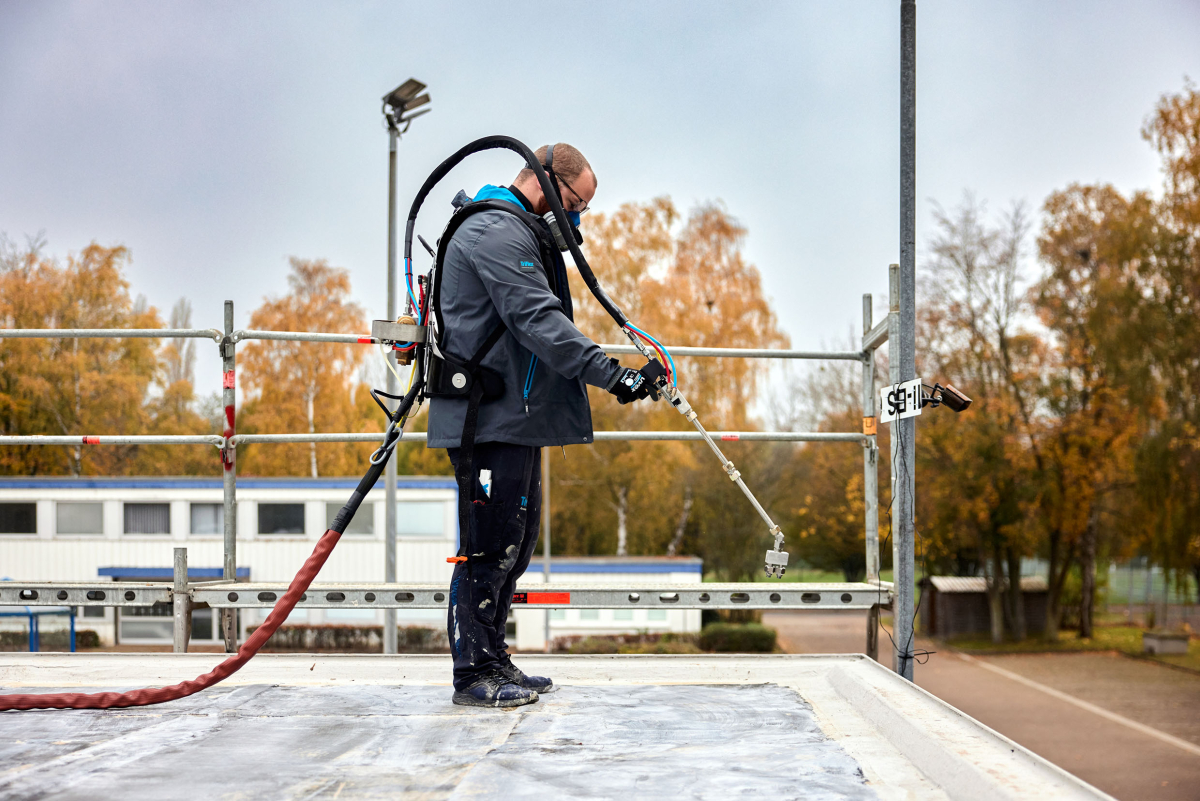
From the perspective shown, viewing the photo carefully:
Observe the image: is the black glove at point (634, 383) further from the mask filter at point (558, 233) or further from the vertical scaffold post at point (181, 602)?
the vertical scaffold post at point (181, 602)

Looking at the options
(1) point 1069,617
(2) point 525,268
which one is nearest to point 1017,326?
(1) point 1069,617

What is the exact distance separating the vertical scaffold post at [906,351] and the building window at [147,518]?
72.6ft

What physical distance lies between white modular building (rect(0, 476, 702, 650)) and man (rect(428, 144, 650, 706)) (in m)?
17.8

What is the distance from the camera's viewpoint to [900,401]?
3.81 metres

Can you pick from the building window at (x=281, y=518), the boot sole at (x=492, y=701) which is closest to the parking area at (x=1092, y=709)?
the boot sole at (x=492, y=701)

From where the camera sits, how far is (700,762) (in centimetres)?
217

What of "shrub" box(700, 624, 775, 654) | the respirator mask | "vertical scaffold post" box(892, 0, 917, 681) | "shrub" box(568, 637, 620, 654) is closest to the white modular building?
"shrub" box(700, 624, 775, 654)

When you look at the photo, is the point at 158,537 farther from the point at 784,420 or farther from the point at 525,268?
the point at 525,268

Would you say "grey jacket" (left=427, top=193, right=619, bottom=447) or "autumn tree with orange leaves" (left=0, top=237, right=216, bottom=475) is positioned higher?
"autumn tree with orange leaves" (left=0, top=237, right=216, bottom=475)

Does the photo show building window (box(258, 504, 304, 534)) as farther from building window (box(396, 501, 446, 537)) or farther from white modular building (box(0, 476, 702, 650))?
building window (box(396, 501, 446, 537))

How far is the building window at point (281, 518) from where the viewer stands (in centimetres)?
2438

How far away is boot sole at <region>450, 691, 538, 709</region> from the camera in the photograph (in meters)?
2.80

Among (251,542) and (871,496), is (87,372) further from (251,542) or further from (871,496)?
(871,496)

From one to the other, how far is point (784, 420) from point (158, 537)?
62.1 feet
